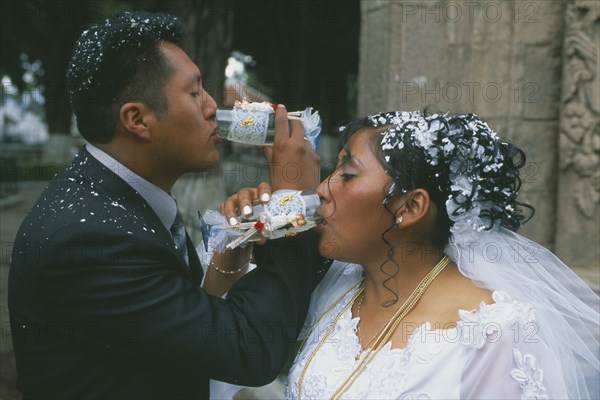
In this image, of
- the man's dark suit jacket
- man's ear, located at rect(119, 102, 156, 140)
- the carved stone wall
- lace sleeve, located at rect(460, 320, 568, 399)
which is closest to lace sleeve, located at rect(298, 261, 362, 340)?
the man's dark suit jacket

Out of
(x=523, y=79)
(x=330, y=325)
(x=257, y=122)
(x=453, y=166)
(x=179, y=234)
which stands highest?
(x=523, y=79)

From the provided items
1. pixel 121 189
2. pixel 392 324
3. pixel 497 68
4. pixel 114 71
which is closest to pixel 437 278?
pixel 392 324

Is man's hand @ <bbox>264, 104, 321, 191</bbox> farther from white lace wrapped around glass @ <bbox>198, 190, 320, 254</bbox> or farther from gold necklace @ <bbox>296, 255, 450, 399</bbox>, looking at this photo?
gold necklace @ <bbox>296, 255, 450, 399</bbox>

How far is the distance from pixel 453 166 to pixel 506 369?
65 centimetres

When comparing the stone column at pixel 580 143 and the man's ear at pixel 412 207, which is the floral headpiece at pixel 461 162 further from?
the stone column at pixel 580 143

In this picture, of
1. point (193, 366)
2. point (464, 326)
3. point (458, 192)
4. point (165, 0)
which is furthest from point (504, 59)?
point (165, 0)

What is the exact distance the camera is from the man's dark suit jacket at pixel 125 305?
5.64 feet

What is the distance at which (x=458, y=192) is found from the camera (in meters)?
1.90

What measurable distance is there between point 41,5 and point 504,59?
8.81m

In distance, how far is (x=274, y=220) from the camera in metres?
1.91

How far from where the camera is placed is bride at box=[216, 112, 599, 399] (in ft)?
5.71

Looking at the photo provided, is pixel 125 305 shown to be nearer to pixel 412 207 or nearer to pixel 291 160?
pixel 291 160

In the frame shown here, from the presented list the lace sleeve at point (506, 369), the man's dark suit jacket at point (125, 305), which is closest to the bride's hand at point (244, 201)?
the man's dark suit jacket at point (125, 305)

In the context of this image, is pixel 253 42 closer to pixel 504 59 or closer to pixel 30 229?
pixel 504 59
